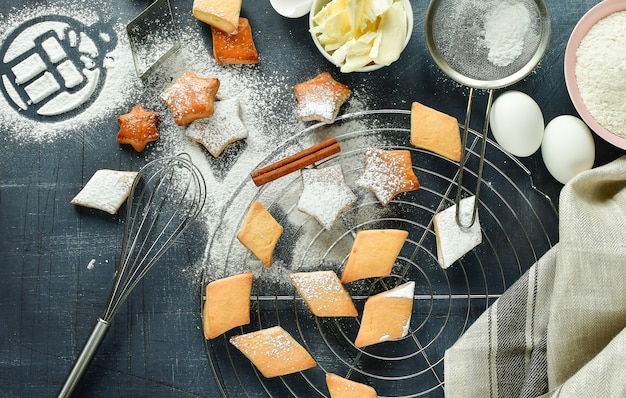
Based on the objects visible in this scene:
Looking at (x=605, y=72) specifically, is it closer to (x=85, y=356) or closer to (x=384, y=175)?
(x=384, y=175)

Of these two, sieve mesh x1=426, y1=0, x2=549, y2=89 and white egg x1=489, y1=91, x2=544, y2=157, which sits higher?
sieve mesh x1=426, y1=0, x2=549, y2=89

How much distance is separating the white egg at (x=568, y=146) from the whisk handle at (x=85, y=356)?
0.86 meters

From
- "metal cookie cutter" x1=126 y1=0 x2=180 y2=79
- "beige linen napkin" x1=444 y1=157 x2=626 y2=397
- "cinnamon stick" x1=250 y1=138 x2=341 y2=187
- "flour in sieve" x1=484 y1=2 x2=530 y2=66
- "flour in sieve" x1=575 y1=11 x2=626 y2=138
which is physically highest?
"metal cookie cutter" x1=126 y1=0 x2=180 y2=79

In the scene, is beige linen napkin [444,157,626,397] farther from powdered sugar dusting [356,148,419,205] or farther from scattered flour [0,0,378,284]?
scattered flour [0,0,378,284]

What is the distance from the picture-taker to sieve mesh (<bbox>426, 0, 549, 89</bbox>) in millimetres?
1259

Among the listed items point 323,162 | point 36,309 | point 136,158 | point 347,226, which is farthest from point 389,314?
point 36,309

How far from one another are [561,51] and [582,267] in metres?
0.43

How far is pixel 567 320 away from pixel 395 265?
1.07ft

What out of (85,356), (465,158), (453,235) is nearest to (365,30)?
(465,158)

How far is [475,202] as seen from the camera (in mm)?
1305

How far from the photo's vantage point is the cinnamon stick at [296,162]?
133cm

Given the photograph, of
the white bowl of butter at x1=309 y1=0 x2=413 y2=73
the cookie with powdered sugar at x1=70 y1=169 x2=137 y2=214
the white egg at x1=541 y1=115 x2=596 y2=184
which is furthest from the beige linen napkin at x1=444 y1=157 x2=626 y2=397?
the cookie with powdered sugar at x1=70 y1=169 x2=137 y2=214

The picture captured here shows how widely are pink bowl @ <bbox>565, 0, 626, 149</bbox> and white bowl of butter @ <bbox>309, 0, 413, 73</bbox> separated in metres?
0.29

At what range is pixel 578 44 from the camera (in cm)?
128
